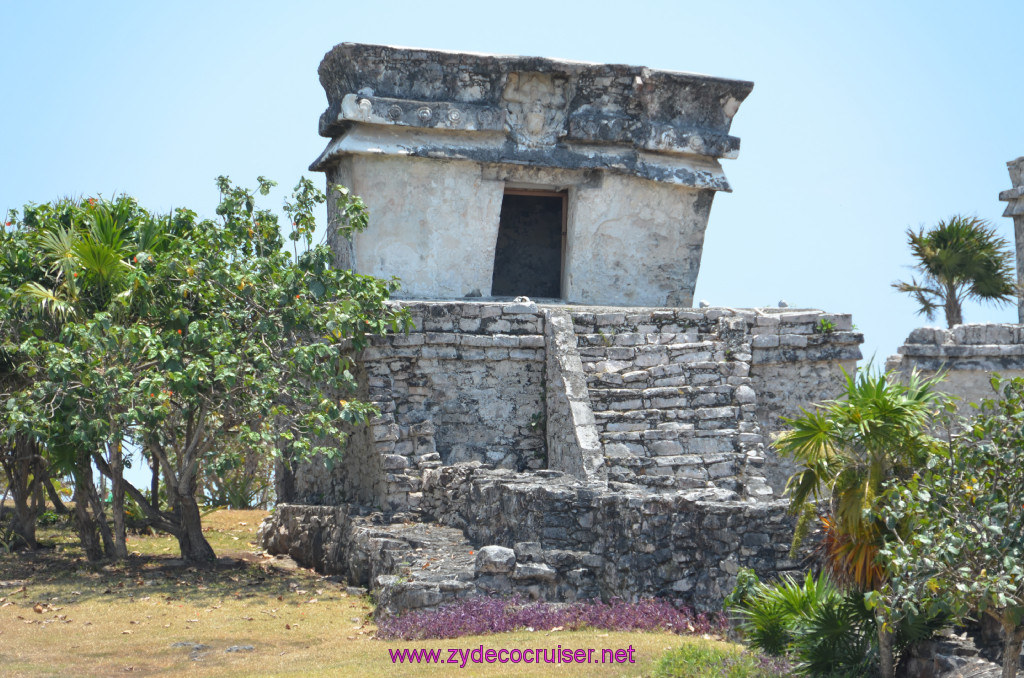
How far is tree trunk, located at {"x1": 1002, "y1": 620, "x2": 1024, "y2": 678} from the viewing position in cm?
627

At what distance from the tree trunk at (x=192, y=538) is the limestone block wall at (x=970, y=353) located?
7.56 meters

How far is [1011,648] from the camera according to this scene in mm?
6312

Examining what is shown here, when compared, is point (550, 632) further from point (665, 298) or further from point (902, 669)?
point (665, 298)

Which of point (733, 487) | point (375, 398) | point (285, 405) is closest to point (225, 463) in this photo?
point (285, 405)

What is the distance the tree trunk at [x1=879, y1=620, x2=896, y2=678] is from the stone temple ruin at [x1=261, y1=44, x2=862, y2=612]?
1.36m

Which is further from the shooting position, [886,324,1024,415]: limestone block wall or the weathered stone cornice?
the weathered stone cornice

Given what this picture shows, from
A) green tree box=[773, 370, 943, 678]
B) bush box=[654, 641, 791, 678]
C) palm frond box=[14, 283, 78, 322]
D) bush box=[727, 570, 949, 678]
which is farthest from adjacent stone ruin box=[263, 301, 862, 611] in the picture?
palm frond box=[14, 283, 78, 322]

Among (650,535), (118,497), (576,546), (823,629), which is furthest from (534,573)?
(118,497)

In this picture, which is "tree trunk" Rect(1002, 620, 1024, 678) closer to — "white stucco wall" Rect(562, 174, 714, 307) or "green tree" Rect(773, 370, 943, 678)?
"green tree" Rect(773, 370, 943, 678)

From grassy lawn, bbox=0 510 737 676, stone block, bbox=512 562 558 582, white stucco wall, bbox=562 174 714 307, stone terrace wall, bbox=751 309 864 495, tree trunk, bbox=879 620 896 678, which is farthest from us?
white stucco wall, bbox=562 174 714 307

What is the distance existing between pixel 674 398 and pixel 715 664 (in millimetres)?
5117

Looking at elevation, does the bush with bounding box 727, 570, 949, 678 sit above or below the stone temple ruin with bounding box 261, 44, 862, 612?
below

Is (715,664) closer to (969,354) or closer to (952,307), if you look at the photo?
(969,354)

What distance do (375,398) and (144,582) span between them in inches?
113
